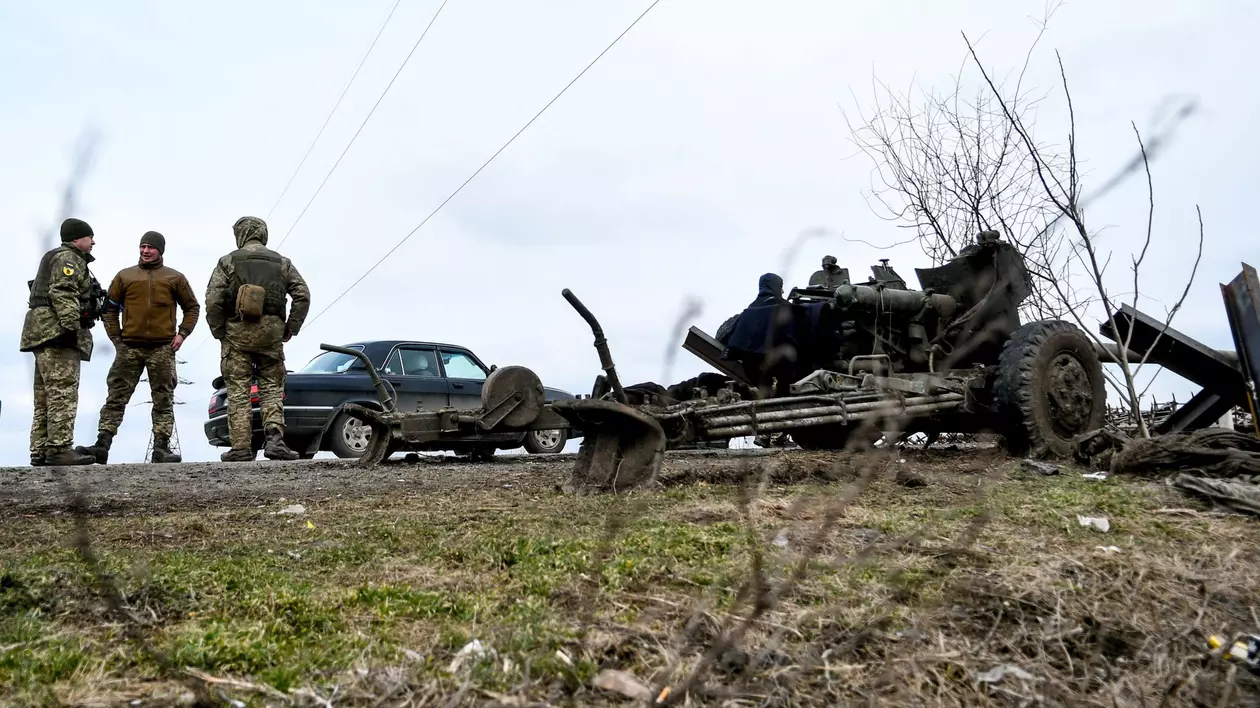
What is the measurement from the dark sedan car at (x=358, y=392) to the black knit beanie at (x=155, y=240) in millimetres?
1845

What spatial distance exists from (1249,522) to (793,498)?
1.68m

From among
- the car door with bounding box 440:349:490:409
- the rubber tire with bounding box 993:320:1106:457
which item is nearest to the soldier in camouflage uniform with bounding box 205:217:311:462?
the car door with bounding box 440:349:490:409

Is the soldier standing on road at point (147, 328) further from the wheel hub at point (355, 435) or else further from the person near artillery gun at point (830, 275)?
the person near artillery gun at point (830, 275)

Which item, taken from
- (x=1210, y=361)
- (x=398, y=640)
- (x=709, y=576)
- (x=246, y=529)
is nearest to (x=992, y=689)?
(x=709, y=576)

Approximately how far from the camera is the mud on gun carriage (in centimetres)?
587

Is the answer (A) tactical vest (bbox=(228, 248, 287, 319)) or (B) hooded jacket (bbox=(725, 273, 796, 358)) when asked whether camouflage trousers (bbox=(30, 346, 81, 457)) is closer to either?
(A) tactical vest (bbox=(228, 248, 287, 319))

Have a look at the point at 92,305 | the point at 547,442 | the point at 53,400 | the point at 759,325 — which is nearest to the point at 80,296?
the point at 92,305

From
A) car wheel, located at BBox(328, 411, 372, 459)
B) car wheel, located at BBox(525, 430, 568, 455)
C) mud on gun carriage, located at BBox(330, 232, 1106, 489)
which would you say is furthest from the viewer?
Answer: car wheel, located at BBox(525, 430, 568, 455)

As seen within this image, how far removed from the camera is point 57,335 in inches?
311

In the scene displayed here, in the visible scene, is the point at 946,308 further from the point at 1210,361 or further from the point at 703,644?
the point at 703,644

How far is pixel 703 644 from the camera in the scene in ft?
6.45

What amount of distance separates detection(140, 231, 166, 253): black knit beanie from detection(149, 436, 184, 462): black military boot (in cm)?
181

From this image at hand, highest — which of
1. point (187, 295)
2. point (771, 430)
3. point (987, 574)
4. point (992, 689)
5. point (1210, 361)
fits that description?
point (187, 295)

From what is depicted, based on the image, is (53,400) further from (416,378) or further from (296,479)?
(416,378)
